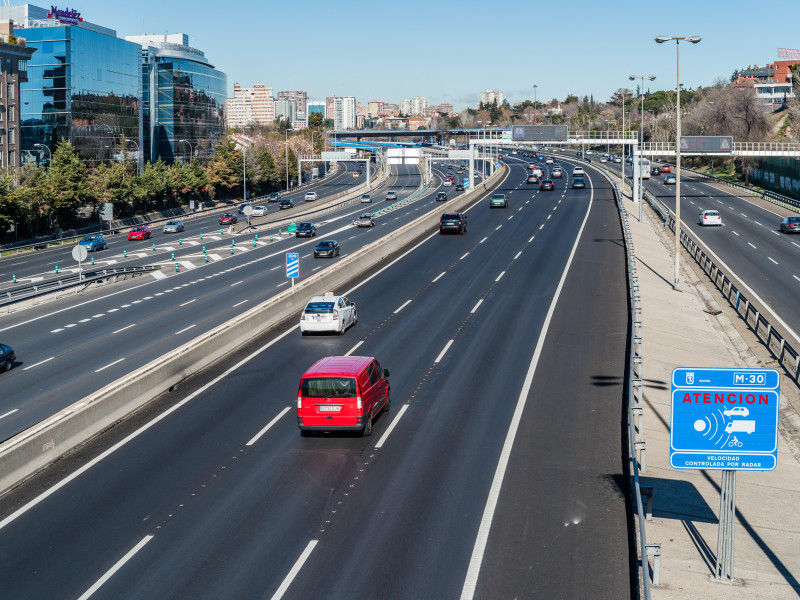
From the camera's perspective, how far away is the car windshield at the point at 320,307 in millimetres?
33312

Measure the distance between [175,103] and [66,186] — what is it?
2802 inches

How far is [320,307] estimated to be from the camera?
33531 millimetres

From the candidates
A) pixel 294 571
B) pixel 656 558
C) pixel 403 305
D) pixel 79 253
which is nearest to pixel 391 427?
pixel 294 571

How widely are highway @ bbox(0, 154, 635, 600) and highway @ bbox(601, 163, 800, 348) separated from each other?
15.5 meters

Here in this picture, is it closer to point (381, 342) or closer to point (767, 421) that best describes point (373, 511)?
point (767, 421)

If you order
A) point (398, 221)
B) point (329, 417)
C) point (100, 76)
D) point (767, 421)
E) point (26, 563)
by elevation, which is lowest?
point (26, 563)

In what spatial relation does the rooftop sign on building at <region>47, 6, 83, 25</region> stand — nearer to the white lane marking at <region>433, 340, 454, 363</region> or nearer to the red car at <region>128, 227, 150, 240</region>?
the red car at <region>128, 227, 150, 240</region>

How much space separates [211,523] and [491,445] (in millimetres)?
7108

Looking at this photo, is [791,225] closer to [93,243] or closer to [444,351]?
[444,351]

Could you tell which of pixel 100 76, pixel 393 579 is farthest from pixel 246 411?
pixel 100 76

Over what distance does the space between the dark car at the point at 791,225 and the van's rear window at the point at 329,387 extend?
57940 millimetres

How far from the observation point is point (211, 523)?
16.2m

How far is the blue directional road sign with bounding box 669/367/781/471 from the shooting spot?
13.5 m

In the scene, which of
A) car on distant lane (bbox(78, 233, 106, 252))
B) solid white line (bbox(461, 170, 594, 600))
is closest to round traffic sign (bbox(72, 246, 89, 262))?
car on distant lane (bbox(78, 233, 106, 252))
